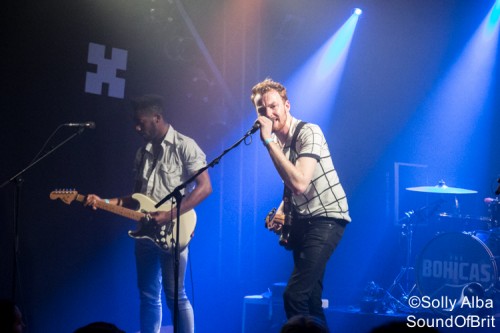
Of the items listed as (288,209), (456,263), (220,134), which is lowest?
(456,263)

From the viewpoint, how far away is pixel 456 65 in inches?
316

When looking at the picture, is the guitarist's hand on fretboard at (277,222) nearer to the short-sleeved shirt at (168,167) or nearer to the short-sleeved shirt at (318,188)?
the short-sleeved shirt at (318,188)

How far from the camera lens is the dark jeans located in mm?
3508

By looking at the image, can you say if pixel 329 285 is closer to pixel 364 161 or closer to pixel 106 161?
pixel 364 161

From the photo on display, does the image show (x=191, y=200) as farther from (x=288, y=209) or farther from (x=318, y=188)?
(x=318, y=188)

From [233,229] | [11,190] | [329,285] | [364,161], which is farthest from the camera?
[364,161]

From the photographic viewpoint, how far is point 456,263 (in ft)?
21.7

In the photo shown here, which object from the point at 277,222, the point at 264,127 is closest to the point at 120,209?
the point at 277,222

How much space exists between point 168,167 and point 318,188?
1842 millimetres

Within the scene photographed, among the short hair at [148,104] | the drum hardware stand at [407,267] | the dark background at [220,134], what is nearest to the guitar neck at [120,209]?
the dark background at [220,134]

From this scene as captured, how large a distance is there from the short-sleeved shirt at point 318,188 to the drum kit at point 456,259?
3.26 m

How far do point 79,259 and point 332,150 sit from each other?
3792 mm

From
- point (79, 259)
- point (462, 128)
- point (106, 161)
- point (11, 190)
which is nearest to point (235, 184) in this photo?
point (106, 161)

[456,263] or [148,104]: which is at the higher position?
A: [148,104]
